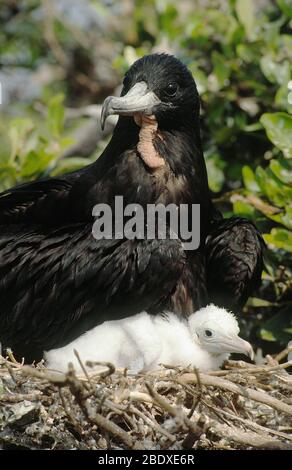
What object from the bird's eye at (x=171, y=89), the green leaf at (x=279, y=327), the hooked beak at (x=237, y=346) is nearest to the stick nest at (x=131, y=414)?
the hooked beak at (x=237, y=346)

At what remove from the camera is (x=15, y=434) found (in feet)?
9.60

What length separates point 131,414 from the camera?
2920 millimetres

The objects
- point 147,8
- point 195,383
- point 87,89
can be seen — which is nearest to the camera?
point 195,383

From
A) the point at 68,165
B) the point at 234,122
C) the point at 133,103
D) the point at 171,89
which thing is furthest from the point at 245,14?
the point at 133,103

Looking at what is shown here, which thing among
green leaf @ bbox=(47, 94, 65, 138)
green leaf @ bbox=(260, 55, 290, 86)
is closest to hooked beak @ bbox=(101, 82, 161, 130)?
green leaf @ bbox=(260, 55, 290, 86)

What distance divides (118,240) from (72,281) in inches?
8.4

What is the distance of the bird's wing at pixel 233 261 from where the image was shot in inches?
142

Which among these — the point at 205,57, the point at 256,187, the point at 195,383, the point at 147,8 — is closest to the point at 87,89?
the point at 147,8

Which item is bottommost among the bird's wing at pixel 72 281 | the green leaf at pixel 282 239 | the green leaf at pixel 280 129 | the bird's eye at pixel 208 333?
the bird's eye at pixel 208 333

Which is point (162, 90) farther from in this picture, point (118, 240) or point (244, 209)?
point (244, 209)

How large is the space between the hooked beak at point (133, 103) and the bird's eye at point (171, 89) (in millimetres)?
53

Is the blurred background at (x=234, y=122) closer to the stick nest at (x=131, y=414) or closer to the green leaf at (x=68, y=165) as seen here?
the green leaf at (x=68, y=165)
